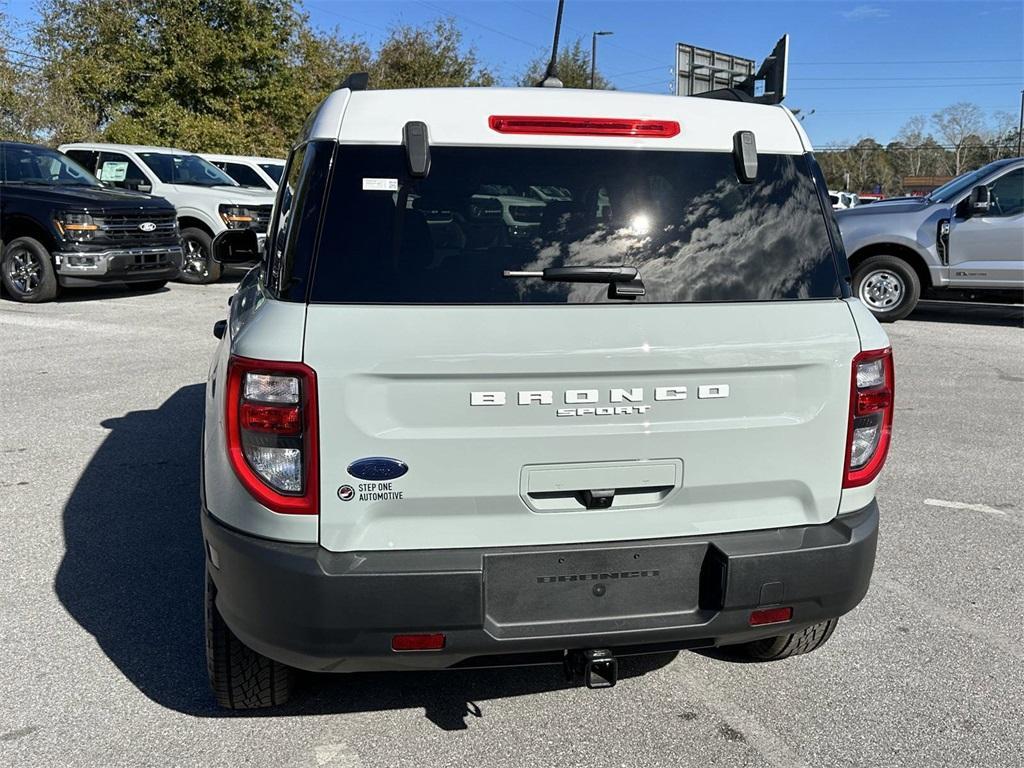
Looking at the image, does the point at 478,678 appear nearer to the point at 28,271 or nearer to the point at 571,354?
the point at 571,354

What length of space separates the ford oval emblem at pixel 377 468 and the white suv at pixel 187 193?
1220 centimetres

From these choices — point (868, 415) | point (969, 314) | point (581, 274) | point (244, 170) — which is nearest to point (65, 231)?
point (244, 170)

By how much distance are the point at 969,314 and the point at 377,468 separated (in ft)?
41.2

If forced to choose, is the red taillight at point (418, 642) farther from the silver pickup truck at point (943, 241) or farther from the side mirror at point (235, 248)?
the silver pickup truck at point (943, 241)

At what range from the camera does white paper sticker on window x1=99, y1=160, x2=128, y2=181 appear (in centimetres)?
1433

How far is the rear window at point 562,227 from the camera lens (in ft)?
8.29

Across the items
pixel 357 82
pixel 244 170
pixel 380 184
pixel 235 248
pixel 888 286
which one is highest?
pixel 244 170

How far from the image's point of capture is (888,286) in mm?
11516

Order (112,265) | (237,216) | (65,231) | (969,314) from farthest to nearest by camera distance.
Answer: (237,216) → (969,314) → (112,265) → (65,231)

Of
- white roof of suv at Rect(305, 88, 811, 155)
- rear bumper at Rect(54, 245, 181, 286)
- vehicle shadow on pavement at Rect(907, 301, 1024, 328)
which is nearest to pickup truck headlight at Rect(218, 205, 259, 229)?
rear bumper at Rect(54, 245, 181, 286)

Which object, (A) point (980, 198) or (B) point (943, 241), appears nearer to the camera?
(A) point (980, 198)

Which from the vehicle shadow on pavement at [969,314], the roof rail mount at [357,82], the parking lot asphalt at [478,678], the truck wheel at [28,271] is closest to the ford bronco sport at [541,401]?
the roof rail mount at [357,82]

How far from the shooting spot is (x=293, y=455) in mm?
2430

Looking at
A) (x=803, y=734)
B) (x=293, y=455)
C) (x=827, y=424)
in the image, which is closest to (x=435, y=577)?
(x=293, y=455)
